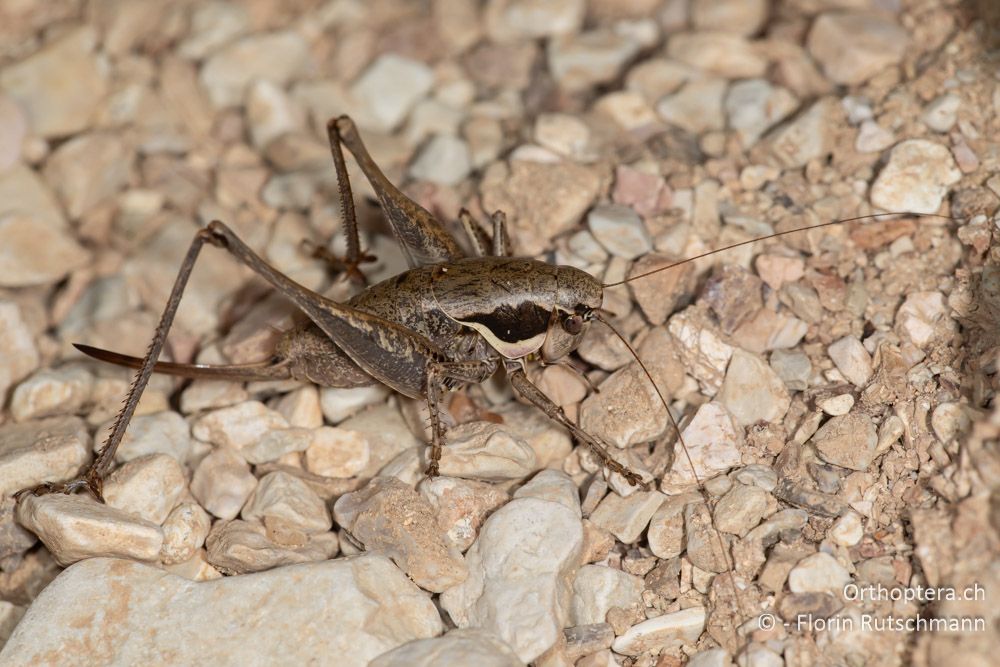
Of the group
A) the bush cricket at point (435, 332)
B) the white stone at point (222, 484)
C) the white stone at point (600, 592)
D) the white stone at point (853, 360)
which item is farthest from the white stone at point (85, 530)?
the white stone at point (853, 360)

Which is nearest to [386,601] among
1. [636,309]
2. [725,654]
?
[725,654]

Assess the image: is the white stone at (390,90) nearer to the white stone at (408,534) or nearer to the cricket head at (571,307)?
the cricket head at (571,307)

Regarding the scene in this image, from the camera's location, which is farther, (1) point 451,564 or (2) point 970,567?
(1) point 451,564

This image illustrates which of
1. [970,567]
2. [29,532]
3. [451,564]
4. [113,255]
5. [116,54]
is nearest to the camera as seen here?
[970,567]

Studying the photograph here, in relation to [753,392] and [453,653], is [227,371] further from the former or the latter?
[753,392]

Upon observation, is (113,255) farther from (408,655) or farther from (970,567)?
(970,567)
